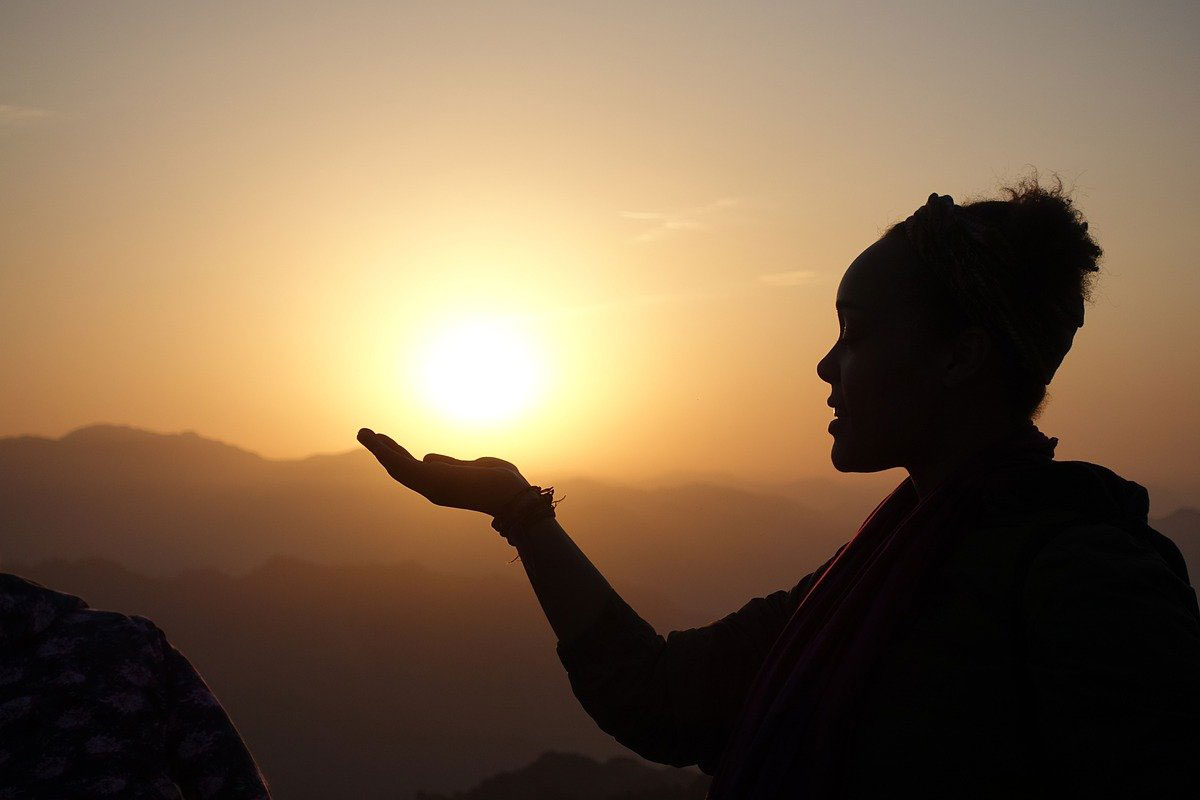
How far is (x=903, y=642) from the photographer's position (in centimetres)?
212

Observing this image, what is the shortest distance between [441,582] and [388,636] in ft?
40.8

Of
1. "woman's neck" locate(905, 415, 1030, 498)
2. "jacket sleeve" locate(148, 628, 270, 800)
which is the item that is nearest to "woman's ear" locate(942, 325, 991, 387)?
"woman's neck" locate(905, 415, 1030, 498)

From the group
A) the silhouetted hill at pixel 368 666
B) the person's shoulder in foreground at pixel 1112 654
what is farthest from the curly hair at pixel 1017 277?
the silhouetted hill at pixel 368 666

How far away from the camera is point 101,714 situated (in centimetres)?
Answer: 266

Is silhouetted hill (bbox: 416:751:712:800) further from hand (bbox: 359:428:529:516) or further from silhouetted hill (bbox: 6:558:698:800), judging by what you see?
hand (bbox: 359:428:529:516)

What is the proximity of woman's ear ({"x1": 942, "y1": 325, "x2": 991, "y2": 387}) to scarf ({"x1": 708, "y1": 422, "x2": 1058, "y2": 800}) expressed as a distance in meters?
0.20

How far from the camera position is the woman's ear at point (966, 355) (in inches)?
95.0

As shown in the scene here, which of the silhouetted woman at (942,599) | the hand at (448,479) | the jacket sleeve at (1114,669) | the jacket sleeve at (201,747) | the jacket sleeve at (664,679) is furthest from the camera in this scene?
the hand at (448,479)

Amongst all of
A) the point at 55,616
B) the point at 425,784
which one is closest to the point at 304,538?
the point at 425,784

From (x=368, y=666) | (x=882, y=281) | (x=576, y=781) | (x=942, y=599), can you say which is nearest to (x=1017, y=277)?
(x=882, y=281)

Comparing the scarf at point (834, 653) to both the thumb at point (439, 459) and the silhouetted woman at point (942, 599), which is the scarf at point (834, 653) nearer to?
the silhouetted woman at point (942, 599)

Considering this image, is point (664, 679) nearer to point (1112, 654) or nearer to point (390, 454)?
point (390, 454)

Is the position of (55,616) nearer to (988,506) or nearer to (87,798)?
(87,798)

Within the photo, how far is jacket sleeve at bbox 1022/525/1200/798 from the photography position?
64.4 inches
